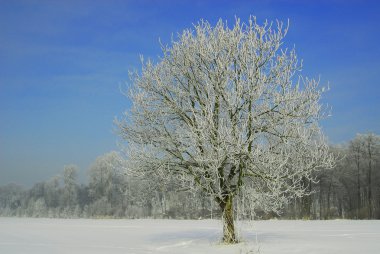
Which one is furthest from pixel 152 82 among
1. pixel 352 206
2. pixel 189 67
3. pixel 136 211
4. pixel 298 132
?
pixel 136 211

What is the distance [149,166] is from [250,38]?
8.05m

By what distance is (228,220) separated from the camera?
2128 centimetres

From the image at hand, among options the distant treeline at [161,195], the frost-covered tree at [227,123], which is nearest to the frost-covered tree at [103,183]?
the distant treeline at [161,195]

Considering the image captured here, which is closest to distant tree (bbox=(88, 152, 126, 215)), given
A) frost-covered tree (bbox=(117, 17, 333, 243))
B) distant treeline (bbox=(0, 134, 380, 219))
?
distant treeline (bbox=(0, 134, 380, 219))

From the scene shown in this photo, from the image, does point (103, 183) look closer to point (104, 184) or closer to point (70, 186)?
point (104, 184)

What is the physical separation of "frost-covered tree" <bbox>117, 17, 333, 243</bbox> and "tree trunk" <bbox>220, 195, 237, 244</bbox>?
0.16ft

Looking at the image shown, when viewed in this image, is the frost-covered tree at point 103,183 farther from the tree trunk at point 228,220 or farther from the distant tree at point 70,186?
the tree trunk at point 228,220

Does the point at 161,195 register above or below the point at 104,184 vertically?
below

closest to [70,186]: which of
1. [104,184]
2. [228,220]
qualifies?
[104,184]

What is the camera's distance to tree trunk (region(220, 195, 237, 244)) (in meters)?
21.0

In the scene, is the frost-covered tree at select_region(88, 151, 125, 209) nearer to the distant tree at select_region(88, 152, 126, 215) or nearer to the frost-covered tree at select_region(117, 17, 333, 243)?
the distant tree at select_region(88, 152, 126, 215)

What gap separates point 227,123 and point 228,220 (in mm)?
4965

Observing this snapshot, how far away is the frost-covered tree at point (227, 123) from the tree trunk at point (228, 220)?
50 millimetres

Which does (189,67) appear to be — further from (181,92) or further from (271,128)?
(271,128)
